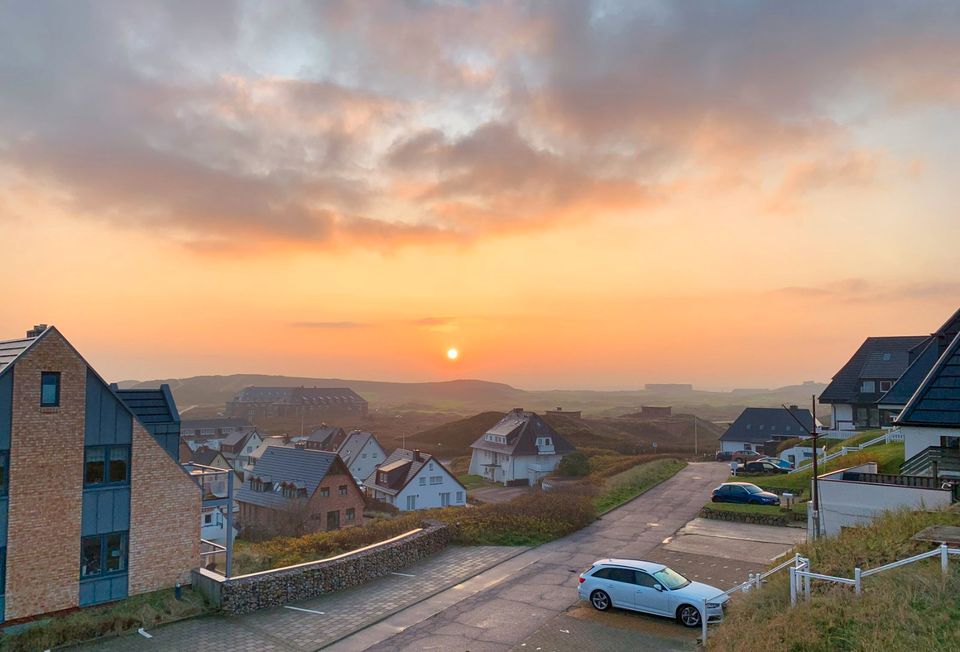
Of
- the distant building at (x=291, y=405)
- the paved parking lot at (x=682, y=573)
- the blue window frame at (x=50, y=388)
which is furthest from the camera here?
the distant building at (x=291, y=405)

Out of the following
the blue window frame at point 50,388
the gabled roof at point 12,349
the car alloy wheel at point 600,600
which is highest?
the gabled roof at point 12,349

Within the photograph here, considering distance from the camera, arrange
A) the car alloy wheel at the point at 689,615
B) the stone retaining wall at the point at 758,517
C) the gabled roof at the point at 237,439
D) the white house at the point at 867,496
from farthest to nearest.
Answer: the gabled roof at the point at 237,439 → the stone retaining wall at the point at 758,517 → the white house at the point at 867,496 → the car alloy wheel at the point at 689,615

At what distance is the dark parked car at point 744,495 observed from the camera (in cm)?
3666

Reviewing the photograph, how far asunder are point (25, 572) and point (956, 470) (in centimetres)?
3262

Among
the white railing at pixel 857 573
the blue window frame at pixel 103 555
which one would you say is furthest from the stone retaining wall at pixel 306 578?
the white railing at pixel 857 573

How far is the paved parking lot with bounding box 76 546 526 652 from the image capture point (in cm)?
1872

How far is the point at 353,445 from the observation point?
8350cm

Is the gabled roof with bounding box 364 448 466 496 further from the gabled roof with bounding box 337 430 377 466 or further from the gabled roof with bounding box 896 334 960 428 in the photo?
the gabled roof with bounding box 896 334 960 428

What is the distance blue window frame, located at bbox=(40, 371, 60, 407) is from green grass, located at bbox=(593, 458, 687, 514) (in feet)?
94.0

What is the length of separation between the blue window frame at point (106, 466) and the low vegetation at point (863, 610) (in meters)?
21.0

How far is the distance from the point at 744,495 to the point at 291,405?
168 m

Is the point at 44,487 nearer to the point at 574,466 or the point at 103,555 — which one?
the point at 103,555

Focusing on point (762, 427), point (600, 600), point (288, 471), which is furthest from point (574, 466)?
point (600, 600)

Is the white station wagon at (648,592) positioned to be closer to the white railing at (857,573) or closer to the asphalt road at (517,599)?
the asphalt road at (517,599)
